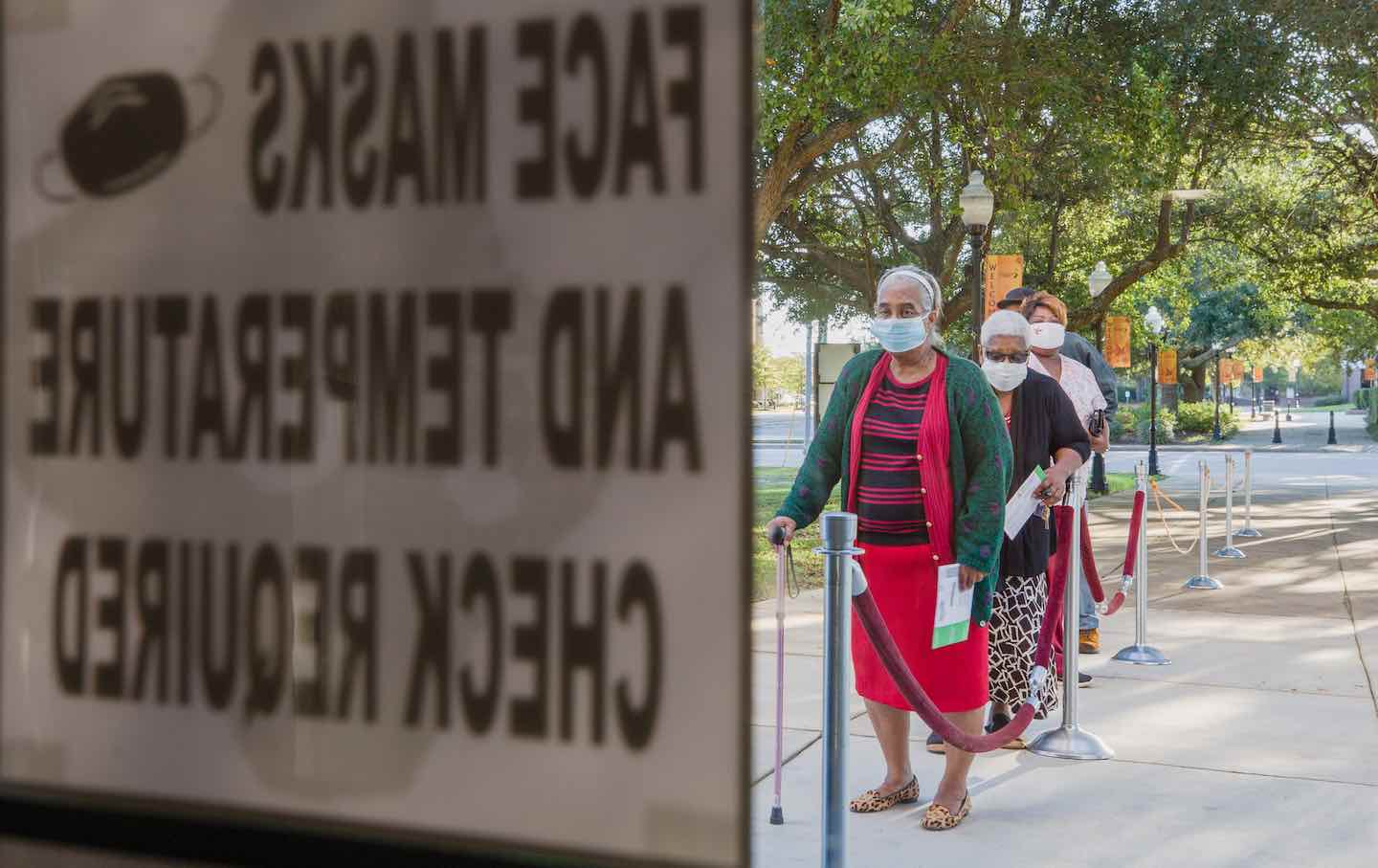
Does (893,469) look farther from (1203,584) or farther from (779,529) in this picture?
(1203,584)

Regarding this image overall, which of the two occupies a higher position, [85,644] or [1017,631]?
[85,644]

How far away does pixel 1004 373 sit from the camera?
248 inches

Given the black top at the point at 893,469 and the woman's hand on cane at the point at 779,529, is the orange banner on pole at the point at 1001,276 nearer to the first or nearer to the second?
the black top at the point at 893,469

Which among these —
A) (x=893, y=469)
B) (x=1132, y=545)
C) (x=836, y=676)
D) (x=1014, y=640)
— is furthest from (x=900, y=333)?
(x=1132, y=545)

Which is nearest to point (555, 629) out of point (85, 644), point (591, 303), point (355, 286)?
point (591, 303)

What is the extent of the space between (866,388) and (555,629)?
12.5 feet

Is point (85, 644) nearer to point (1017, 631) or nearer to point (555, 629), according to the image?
point (555, 629)

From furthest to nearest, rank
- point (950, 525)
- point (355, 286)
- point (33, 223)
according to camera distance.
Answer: point (950, 525), point (33, 223), point (355, 286)

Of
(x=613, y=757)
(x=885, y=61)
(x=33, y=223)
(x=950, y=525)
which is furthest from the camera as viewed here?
(x=885, y=61)

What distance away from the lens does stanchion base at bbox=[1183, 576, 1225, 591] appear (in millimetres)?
11844

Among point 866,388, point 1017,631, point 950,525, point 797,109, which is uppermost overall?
point 797,109

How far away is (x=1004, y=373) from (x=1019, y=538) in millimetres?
759

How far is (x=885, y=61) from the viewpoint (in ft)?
39.2

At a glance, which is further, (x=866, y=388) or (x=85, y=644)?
(x=866, y=388)
